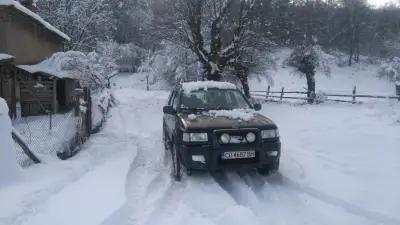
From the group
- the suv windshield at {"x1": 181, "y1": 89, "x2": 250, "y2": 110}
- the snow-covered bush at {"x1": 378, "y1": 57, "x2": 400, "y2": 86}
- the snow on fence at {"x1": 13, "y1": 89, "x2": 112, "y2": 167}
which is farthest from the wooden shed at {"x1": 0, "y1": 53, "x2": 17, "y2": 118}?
the snow-covered bush at {"x1": 378, "y1": 57, "x2": 400, "y2": 86}

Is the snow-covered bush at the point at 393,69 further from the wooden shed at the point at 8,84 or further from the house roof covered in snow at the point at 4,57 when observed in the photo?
the house roof covered in snow at the point at 4,57

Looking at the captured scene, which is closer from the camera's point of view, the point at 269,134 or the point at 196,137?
the point at 196,137

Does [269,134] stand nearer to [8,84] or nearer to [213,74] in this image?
[213,74]

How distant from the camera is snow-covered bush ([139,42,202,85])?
1158 inches

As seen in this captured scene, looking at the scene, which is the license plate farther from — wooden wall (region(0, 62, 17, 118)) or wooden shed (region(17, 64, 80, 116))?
wooden wall (region(0, 62, 17, 118))

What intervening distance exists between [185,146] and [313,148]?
14.2 feet

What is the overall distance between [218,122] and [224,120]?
0.17m

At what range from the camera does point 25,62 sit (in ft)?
72.3

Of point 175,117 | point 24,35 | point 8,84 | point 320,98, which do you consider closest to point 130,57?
point 320,98

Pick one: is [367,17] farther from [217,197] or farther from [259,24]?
[217,197]

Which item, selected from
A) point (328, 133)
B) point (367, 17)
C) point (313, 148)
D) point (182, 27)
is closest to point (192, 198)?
point (313, 148)

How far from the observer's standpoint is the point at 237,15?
979 inches

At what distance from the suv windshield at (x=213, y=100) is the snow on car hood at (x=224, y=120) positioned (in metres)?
0.52

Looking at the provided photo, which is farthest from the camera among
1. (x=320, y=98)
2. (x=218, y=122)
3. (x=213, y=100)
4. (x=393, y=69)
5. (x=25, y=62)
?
(x=393, y=69)
